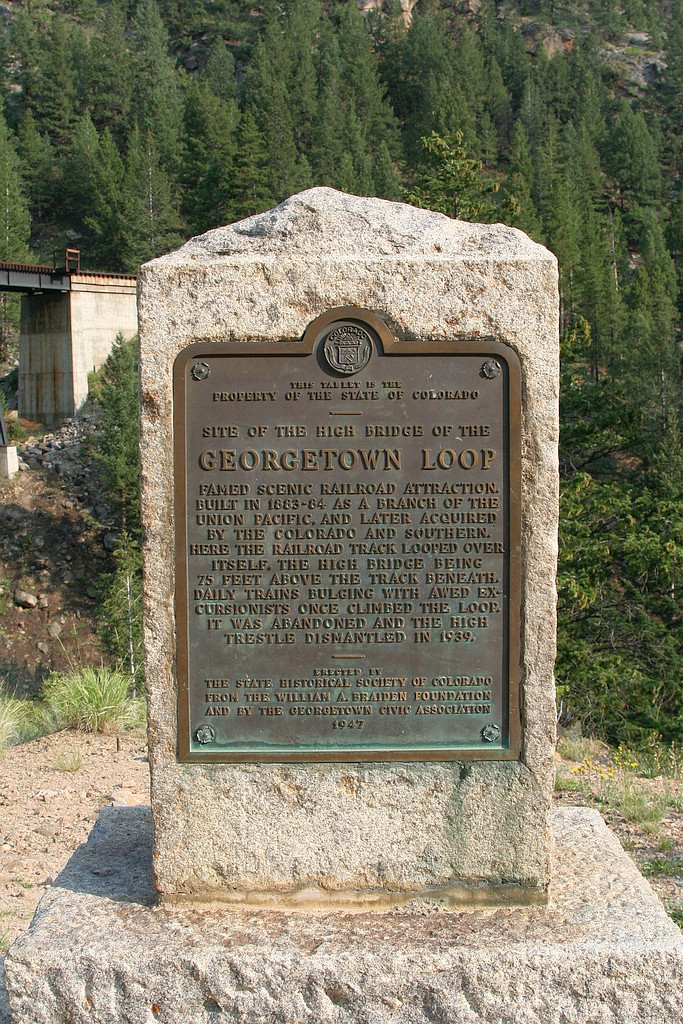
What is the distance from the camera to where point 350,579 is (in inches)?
139

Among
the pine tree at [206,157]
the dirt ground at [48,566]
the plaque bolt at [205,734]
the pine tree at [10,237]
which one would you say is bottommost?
the dirt ground at [48,566]

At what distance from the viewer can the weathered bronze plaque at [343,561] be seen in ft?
11.4

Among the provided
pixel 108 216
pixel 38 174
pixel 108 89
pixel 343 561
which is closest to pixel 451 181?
pixel 343 561

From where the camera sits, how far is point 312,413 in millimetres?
3502

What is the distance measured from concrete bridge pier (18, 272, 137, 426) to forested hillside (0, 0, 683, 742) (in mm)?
10593

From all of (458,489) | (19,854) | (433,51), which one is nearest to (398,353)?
(458,489)

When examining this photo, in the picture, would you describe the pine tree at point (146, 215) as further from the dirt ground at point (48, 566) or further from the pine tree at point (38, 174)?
the dirt ground at point (48, 566)

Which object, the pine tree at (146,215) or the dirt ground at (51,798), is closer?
the dirt ground at (51,798)

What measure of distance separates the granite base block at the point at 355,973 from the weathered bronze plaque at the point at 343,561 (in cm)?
60

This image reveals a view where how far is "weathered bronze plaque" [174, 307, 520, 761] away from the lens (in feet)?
11.4

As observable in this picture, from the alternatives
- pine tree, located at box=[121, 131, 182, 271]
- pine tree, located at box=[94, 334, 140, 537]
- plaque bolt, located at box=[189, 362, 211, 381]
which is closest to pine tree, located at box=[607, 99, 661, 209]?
pine tree, located at box=[121, 131, 182, 271]

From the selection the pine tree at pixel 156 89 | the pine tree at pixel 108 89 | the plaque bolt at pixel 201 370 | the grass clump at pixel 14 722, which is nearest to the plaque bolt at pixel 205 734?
the plaque bolt at pixel 201 370

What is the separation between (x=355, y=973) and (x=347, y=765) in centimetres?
69

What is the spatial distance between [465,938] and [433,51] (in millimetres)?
81772
